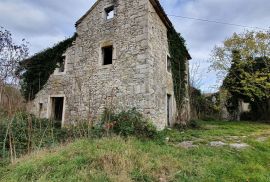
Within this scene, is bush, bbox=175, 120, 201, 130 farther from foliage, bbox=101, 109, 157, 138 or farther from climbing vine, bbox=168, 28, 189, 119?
foliage, bbox=101, 109, 157, 138

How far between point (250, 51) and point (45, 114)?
1338 centimetres

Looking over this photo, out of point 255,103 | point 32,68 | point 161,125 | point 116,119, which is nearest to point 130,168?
point 116,119

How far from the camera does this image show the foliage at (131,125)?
651 cm

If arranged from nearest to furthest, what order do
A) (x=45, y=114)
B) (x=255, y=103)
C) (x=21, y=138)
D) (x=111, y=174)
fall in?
(x=111, y=174)
(x=21, y=138)
(x=45, y=114)
(x=255, y=103)

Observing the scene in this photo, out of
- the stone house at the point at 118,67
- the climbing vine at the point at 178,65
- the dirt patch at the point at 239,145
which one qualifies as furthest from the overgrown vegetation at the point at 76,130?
the climbing vine at the point at 178,65

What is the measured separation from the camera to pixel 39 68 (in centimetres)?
1128

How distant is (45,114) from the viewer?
10.4 metres

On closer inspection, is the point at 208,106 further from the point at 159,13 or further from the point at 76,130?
the point at 76,130

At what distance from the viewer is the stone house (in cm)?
772

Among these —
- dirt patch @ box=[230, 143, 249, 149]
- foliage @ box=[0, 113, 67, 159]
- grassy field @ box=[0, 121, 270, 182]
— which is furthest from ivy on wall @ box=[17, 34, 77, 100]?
dirt patch @ box=[230, 143, 249, 149]

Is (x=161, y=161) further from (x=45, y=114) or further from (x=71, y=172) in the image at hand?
(x=45, y=114)

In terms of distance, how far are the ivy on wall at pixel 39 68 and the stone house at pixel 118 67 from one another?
379mm

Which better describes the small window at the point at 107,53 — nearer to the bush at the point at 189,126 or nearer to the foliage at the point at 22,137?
the foliage at the point at 22,137

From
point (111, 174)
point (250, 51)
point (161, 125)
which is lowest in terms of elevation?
point (111, 174)
